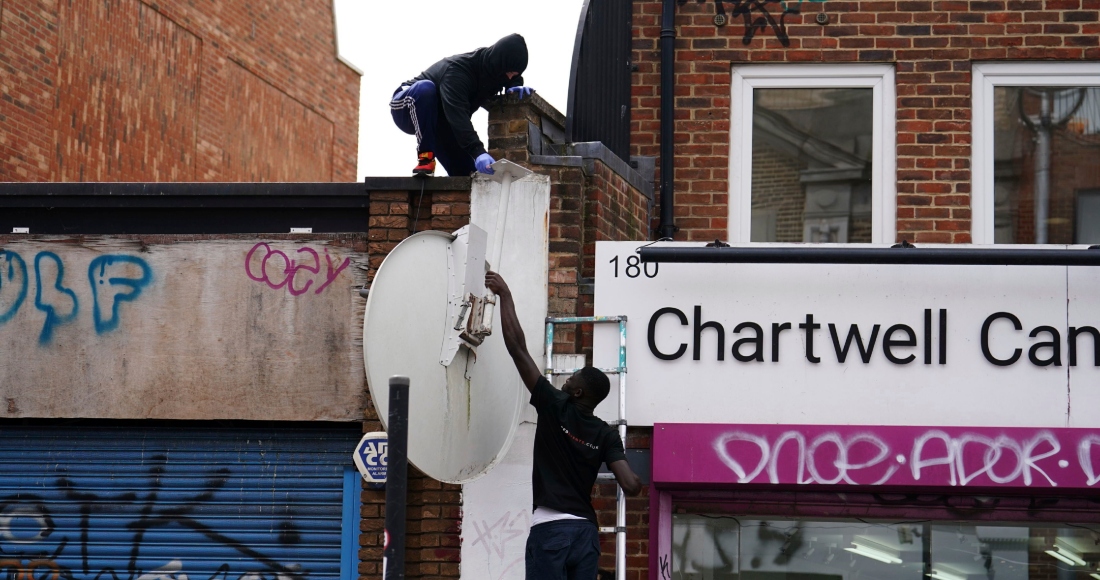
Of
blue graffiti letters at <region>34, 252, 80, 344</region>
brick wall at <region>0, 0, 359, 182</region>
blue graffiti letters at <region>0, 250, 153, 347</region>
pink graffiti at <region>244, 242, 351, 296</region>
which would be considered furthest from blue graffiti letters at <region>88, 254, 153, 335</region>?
brick wall at <region>0, 0, 359, 182</region>

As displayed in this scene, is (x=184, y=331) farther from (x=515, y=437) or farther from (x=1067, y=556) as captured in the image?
(x=1067, y=556)

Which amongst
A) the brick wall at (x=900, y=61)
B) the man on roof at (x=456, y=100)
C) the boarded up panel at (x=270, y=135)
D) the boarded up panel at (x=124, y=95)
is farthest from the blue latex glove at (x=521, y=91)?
the boarded up panel at (x=270, y=135)

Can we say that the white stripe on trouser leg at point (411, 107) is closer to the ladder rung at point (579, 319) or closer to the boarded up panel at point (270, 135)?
the ladder rung at point (579, 319)

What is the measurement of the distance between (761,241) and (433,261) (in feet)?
9.33

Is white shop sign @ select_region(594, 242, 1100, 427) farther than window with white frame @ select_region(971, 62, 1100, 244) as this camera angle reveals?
No

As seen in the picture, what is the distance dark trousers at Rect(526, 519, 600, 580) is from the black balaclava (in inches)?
126

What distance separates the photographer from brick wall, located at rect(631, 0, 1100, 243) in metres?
8.75

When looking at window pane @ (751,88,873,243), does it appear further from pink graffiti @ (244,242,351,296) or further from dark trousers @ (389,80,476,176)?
pink graffiti @ (244,242,351,296)

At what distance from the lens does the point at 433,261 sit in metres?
7.00

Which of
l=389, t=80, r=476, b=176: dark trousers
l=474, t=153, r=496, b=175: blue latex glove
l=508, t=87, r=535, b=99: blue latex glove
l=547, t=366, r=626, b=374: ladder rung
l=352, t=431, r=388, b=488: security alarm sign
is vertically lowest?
l=352, t=431, r=388, b=488: security alarm sign

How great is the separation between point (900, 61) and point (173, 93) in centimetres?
1073

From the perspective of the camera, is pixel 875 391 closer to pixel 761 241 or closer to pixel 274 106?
Result: pixel 761 241

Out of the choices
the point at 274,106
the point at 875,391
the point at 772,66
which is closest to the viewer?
the point at 875,391

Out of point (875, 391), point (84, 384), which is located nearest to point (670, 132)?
point (875, 391)
